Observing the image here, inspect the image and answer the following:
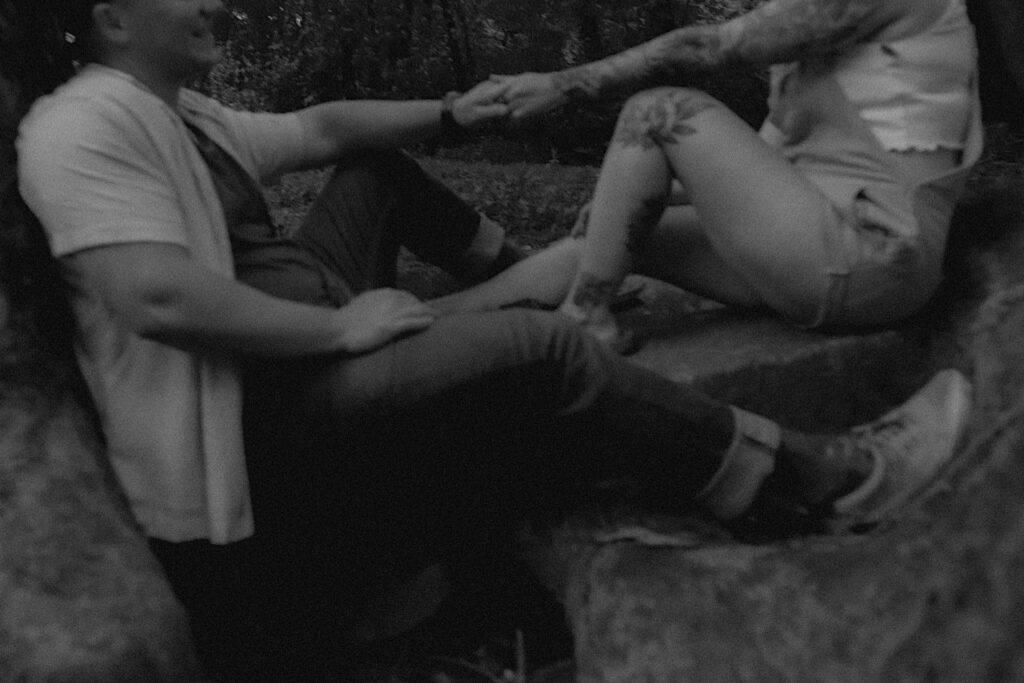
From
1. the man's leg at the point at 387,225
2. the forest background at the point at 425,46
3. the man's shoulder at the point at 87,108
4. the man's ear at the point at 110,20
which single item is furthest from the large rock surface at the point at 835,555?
the forest background at the point at 425,46

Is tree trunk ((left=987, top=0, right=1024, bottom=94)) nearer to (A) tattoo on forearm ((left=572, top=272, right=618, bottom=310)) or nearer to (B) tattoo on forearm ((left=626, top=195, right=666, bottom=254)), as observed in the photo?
(B) tattoo on forearm ((left=626, top=195, right=666, bottom=254))

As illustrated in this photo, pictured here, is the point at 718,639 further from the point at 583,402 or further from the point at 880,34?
the point at 880,34

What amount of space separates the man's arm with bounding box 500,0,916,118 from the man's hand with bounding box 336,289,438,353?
1.13 meters

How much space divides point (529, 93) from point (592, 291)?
0.65m

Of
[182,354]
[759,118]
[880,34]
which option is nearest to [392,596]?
[182,354]

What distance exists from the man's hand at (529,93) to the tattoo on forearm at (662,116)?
37 centimetres

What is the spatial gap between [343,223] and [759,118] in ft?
19.6

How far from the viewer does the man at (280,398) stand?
229 cm

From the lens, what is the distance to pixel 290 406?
2.47 m

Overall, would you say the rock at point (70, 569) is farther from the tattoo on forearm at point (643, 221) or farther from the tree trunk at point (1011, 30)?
the tree trunk at point (1011, 30)

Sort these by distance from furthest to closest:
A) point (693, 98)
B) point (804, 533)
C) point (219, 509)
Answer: point (693, 98)
point (804, 533)
point (219, 509)

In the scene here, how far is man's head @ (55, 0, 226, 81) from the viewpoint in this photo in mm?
2488

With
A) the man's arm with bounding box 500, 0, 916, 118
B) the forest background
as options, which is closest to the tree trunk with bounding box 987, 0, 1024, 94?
the man's arm with bounding box 500, 0, 916, 118

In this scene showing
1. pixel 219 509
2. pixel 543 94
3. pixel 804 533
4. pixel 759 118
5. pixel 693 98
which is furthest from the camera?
pixel 759 118
